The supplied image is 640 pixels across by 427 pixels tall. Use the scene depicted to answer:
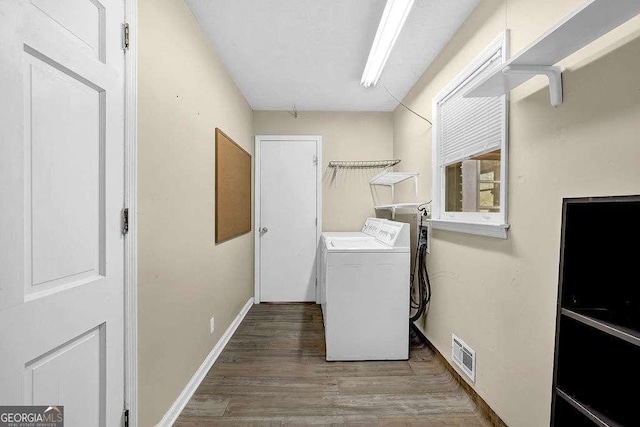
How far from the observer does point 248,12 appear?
183 centimetres

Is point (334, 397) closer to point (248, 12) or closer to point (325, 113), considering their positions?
point (248, 12)

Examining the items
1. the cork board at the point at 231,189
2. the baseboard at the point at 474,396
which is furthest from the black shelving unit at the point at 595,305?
the cork board at the point at 231,189

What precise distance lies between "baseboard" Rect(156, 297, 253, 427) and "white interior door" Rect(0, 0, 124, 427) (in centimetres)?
48

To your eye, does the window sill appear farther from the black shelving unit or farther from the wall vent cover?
the wall vent cover

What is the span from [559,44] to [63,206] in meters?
1.76

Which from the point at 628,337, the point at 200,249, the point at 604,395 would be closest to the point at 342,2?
the point at 200,249

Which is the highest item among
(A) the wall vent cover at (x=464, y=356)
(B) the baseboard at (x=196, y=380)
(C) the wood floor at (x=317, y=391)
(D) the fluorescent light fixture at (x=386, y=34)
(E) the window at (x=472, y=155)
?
(D) the fluorescent light fixture at (x=386, y=34)

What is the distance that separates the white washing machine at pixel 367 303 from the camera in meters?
2.26

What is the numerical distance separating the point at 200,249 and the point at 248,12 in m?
1.60

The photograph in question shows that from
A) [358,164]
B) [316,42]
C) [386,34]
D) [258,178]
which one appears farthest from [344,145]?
[386,34]

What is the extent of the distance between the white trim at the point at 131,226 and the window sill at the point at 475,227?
70.7 inches

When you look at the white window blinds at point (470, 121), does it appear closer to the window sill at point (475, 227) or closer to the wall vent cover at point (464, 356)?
the window sill at point (475, 227)

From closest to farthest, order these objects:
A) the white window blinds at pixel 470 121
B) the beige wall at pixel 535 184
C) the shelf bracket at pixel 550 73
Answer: the beige wall at pixel 535 184
the shelf bracket at pixel 550 73
the white window blinds at pixel 470 121

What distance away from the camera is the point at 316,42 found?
7.06 feet
